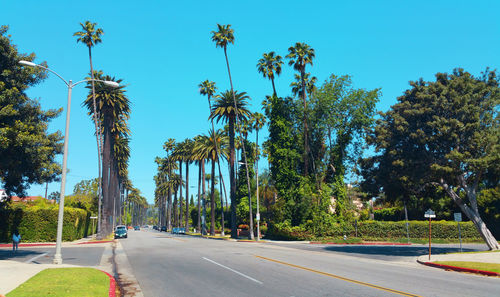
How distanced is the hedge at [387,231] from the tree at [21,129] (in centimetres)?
3015

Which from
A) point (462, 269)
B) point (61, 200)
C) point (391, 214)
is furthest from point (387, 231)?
point (61, 200)

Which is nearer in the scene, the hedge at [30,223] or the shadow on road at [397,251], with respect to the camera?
the shadow on road at [397,251]

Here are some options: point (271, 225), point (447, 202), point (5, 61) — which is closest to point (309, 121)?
point (271, 225)

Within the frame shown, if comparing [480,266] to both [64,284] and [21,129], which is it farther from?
[21,129]

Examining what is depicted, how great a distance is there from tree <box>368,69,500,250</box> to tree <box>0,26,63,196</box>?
21.7m

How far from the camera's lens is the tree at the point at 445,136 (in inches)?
972

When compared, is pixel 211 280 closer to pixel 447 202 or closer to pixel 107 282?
pixel 107 282

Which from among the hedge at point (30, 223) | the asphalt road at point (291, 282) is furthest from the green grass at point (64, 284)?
the hedge at point (30, 223)

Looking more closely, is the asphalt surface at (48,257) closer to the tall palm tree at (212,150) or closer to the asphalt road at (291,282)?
the asphalt road at (291,282)

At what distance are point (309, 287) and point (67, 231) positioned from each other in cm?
3718

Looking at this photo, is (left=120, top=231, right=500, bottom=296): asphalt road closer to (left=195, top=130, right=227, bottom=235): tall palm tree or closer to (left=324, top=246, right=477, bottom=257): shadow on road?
(left=324, top=246, right=477, bottom=257): shadow on road

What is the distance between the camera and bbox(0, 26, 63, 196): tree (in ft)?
66.0

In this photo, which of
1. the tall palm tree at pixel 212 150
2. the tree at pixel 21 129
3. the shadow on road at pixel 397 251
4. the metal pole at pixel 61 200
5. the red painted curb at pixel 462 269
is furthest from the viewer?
the tall palm tree at pixel 212 150

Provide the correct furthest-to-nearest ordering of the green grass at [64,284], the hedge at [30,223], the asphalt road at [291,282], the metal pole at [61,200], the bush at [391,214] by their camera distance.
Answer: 1. the bush at [391,214]
2. the hedge at [30,223]
3. the metal pole at [61,200]
4. the asphalt road at [291,282]
5. the green grass at [64,284]
